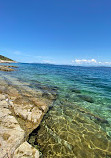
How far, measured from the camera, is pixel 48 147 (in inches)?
155

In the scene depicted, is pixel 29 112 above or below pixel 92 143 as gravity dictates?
above

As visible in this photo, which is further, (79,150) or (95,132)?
(95,132)

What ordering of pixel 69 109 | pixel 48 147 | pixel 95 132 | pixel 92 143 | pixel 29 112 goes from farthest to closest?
pixel 69 109
pixel 29 112
pixel 95 132
pixel 92 143
pixel 48 147

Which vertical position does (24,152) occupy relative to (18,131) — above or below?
below

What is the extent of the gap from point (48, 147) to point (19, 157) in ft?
4.46

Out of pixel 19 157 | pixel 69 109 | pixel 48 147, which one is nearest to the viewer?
pixel 19 157

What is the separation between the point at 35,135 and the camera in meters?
4.44

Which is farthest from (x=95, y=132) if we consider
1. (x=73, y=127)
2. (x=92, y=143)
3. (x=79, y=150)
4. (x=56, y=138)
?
(x=56, y=138)

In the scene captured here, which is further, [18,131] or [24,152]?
[18,131]

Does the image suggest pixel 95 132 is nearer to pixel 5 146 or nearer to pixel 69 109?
pixel 69 109

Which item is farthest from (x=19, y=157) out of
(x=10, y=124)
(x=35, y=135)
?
(x=10, y=124)

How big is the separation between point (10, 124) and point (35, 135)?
1.49 meters

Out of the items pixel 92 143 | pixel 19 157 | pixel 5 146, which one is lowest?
pixel 92 143

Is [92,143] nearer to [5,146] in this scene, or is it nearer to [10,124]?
[5,146]
